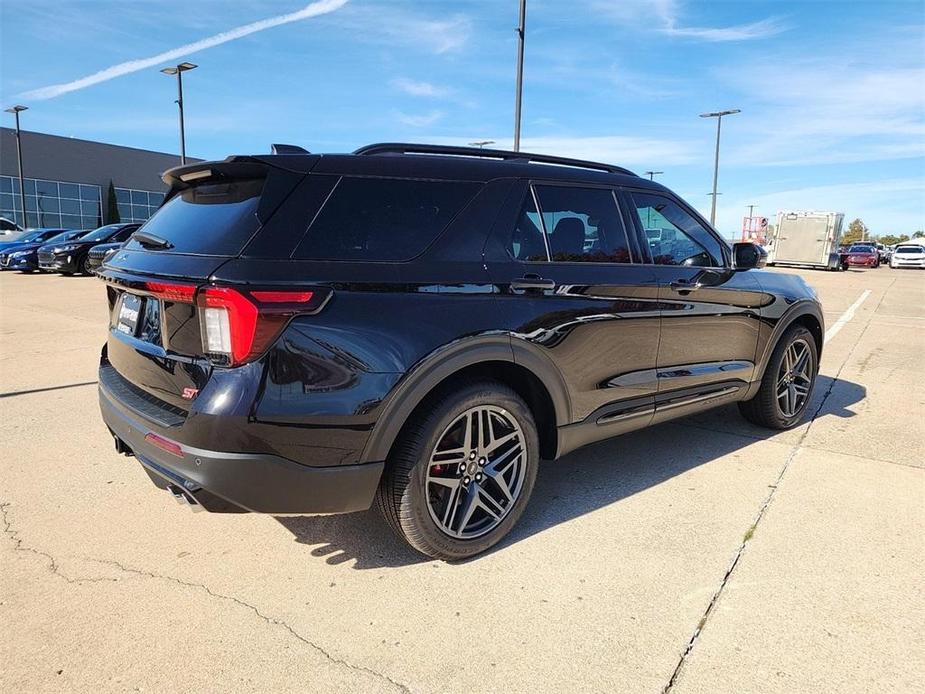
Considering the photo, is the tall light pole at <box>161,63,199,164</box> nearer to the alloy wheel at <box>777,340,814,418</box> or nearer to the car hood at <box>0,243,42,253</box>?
the car hood at <box>0,243,42,253</box>

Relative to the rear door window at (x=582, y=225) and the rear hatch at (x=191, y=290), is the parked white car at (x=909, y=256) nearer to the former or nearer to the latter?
the rear door window at (x=582, y=225)

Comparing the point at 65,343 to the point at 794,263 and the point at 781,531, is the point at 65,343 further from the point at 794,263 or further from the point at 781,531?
the point at 794,263

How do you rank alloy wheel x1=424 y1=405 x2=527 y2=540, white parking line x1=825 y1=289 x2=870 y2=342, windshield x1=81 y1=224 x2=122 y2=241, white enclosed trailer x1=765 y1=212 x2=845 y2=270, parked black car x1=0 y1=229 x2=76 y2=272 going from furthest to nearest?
white enclosed trailer x1=765 y1=212 x2=845 y2=270, parked black car x1=0 y1=229 x2=76 y2=272, windshield x1=81 y1=224 x2=122 y2=241, white parking line x1=825 y1=289 x2=870 y2=342, alloy wheel x1=424 y1=405 x2=527 y2=540

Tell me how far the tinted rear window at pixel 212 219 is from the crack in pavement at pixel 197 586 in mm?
1371

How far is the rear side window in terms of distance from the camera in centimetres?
252

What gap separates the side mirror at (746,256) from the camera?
4348mm

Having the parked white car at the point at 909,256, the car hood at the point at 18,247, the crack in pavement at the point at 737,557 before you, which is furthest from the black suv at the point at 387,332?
the parked white car at the point at 909,256

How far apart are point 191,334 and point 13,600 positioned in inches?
51.2

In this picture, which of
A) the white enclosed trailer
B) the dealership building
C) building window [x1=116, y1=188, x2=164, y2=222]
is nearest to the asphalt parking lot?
the white enclosed trailer

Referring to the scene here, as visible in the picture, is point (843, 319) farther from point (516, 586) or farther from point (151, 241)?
point (151, 241)

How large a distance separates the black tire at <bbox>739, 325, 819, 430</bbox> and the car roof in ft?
6.27

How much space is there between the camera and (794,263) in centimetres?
3353

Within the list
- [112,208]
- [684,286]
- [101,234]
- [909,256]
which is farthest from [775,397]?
→ [112,208]

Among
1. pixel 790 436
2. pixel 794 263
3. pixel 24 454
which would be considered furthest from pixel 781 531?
pixel 794 263
